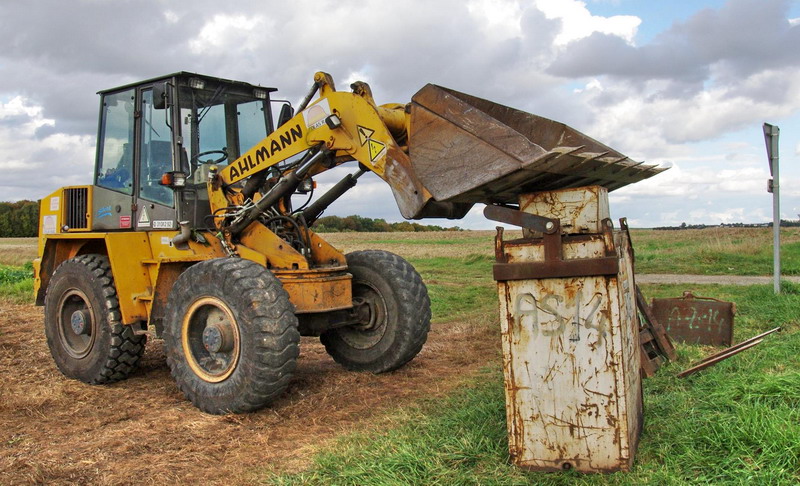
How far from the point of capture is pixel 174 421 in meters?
5.51

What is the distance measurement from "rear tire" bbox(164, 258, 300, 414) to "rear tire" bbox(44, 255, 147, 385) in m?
1.10

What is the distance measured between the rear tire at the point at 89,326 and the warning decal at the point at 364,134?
9.95 ft

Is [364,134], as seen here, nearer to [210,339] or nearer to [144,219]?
[210,339]

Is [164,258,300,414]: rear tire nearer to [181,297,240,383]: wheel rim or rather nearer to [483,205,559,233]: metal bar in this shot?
[181,297,240,383]: wheel rim

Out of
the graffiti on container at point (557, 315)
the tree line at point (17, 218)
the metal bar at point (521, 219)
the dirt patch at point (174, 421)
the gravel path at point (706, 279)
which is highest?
the tree line at point (17, 218)

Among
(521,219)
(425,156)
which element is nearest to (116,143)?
(425,156)

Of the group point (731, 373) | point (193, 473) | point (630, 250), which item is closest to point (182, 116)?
point (193, 473)

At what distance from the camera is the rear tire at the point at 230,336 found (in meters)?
5.40

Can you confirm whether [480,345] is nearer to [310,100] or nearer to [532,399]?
[310,100]

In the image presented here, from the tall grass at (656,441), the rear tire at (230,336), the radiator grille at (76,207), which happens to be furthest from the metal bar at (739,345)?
the radiator grille at (76,207)

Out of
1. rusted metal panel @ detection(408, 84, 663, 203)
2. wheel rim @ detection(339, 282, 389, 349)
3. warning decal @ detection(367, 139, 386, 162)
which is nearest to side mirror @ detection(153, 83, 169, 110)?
warning decal @ detection(367, 139, 386, 162)

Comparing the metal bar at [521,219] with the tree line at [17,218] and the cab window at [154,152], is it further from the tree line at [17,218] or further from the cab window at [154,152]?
the tree line at [17,218]

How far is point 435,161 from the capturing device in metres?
4.60

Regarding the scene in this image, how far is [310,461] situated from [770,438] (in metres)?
2.63
